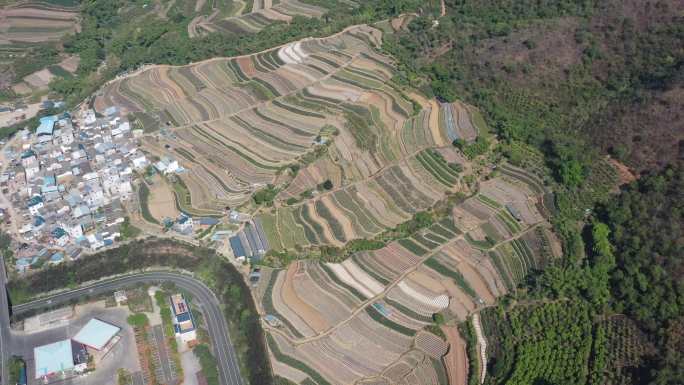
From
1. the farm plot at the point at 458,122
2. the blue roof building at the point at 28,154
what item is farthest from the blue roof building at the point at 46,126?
the farm plot at the point at 458,122

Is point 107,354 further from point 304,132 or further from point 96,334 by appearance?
point 304,132

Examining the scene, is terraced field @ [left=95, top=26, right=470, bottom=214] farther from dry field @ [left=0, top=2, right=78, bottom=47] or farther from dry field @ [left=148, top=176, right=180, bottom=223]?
dry field @ [left=0, top=2, right=78, bottom=47]

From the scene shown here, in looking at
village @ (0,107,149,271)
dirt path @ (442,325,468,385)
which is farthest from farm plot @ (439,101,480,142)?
village @ (0,107,149,271)

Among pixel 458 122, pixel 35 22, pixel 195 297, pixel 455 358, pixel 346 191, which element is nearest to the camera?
pixel 455 358

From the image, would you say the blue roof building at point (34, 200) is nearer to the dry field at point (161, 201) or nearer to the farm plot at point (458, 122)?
the dry field at point (161, 201)

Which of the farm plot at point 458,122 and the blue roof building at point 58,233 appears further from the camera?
the farm plot at point 458,122

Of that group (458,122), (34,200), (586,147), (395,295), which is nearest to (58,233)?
(34,200)

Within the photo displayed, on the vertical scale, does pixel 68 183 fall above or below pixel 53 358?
above
